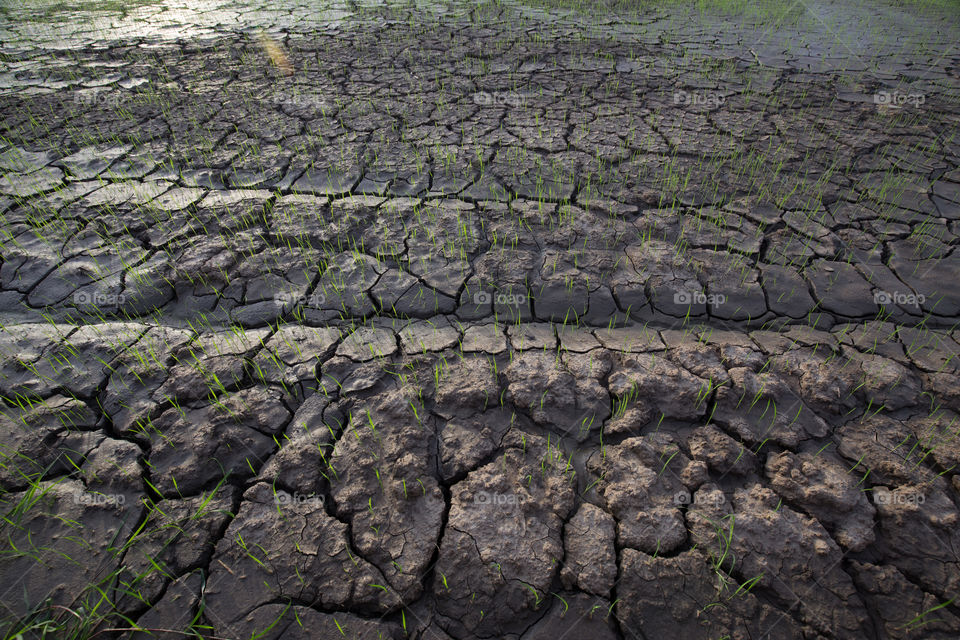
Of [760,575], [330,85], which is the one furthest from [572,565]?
[330,85]

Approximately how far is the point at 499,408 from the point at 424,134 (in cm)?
263

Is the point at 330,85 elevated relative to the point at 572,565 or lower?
elevated

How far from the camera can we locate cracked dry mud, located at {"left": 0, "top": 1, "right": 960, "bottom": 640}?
1.31 meters

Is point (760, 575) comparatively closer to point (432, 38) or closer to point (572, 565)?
point (572, 565)

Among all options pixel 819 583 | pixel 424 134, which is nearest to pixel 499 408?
pixel 819 583

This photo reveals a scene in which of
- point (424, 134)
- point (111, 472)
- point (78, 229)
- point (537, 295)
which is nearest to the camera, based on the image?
point (111, 472)

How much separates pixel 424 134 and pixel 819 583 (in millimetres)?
3524

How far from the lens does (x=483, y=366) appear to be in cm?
193

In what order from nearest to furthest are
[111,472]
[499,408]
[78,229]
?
[111,472], [499,408], [78,229]

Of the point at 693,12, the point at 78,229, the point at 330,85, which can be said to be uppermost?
the point at 693,12

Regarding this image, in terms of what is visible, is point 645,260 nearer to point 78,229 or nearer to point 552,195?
point 552,195

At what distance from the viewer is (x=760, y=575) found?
130cm

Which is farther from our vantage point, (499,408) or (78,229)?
(78,229)

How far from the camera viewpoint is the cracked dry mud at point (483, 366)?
1.31 m
